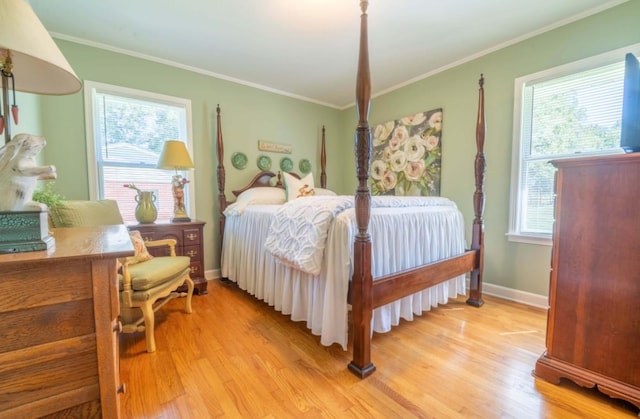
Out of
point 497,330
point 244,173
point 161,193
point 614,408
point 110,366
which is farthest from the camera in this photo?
point 244,173

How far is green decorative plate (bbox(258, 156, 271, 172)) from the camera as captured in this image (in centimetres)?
343

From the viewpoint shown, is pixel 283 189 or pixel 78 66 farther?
pixel 283 189

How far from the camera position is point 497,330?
1.95 meters

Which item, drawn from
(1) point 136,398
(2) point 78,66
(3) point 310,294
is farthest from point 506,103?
(2) point 78,66

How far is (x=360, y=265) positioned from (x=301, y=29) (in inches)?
79.7

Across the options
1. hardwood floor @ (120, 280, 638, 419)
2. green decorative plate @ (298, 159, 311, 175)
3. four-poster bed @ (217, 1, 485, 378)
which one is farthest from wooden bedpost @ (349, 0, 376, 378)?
green decorative plate @ (298, 159, 311, 175)

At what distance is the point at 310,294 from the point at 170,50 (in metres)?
2.64

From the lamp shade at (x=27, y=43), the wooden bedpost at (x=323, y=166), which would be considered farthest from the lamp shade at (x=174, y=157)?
the wooden bedpost at (x=323, y=166)

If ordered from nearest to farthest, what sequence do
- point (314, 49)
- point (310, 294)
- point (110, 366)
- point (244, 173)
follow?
point (110, 366), point (310, 294), point (314, 49), point (244, 173)

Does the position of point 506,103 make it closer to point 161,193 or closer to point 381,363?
point 381,363

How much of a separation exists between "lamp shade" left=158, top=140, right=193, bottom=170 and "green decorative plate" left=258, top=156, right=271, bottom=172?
3.23ft

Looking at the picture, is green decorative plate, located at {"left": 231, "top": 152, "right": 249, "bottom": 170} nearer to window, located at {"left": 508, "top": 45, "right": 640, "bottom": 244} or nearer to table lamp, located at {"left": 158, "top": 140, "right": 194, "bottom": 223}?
table lamp, located at {"left": 158, "top": 140, "right": 194, "bottom": 223}

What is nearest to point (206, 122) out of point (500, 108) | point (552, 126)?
point (500, 108)

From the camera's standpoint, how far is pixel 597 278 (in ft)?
4.26
